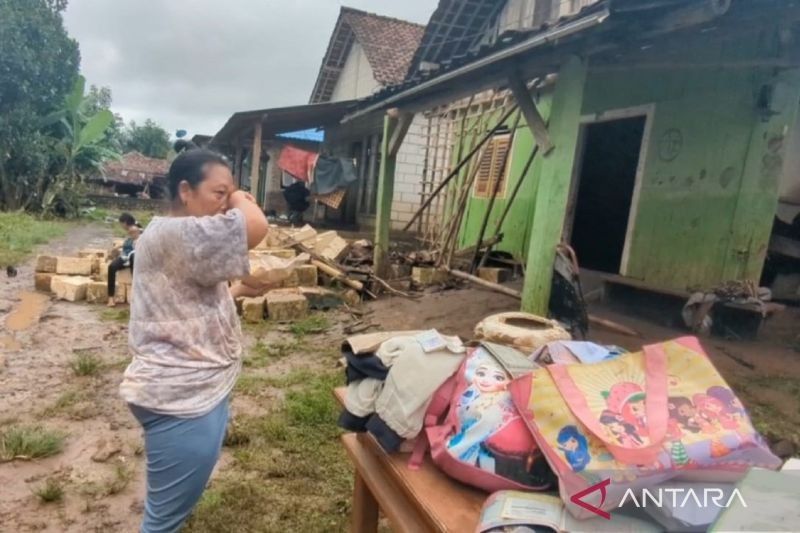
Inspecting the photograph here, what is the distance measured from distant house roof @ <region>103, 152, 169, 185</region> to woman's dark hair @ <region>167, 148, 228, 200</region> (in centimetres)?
2873

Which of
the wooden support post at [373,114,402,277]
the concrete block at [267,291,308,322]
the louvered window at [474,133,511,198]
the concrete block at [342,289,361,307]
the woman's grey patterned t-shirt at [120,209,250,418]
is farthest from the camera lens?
the louvered window at [474,133,511,198]

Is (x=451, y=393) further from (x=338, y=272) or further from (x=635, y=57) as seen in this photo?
(x=338, y=272)

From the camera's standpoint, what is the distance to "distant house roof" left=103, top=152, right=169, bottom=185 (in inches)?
1134

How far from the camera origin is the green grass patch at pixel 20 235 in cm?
858

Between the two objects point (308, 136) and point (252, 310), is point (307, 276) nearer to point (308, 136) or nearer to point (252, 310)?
point (252, 310)

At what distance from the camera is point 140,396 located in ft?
4.98

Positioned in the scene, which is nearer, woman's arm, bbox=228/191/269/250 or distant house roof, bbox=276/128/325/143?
woman's arm, bbox=228/191/269/250

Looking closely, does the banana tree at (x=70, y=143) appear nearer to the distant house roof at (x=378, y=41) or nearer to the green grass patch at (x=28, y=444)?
the distant house roof at (x=378, y=41)

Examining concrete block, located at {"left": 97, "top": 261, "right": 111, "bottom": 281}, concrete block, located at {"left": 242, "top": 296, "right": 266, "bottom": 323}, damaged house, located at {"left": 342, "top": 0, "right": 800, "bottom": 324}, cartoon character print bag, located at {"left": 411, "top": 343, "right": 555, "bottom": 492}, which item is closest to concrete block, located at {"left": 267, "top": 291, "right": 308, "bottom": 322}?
concrete block, located at {"left": 242, "top": 296, "right": 266, "bottom": 323}

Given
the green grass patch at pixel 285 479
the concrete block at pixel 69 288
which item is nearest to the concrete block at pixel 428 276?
the green grass patch at pixel 285 479

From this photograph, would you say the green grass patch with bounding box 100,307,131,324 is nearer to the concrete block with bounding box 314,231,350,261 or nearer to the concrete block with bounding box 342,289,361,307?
the concrete block with bounding box 342,289,361,307

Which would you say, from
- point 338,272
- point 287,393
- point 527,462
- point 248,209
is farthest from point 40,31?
point 527,462

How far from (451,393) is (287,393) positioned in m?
2.61

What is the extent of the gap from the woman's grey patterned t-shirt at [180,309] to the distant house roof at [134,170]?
28816 mm
